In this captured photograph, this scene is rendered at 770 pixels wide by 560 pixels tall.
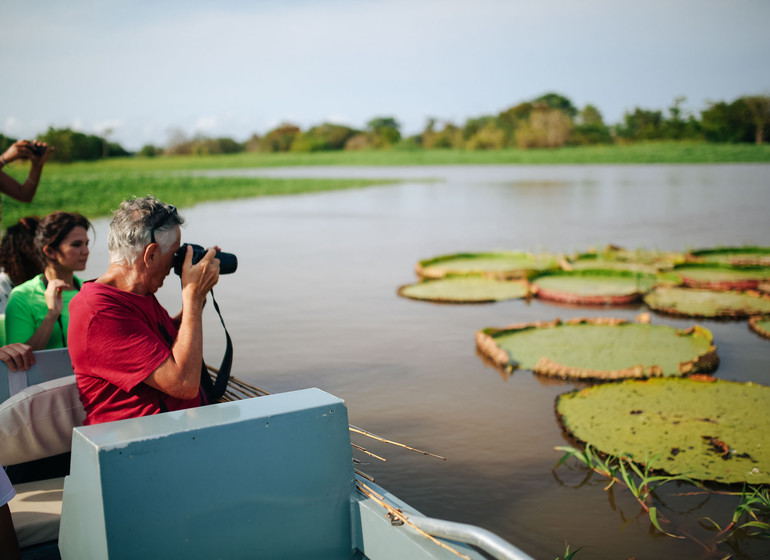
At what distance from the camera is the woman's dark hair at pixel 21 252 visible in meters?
3.07

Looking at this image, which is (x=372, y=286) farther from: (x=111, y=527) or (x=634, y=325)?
(x=111, y=527)

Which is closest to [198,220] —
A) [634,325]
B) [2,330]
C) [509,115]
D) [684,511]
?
[634,325]

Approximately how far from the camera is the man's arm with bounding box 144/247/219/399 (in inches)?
67.1

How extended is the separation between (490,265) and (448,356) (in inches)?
119

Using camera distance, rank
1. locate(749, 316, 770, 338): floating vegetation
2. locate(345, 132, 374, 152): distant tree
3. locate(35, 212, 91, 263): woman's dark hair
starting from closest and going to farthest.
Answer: locate(35, 212, 91, 263): woman's dark hair
locate(749, 316, 770, 338): floating vegetation
locate(345, 132, 374, 152): distant tree

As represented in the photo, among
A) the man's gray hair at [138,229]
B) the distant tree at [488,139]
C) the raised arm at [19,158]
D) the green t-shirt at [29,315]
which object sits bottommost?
the green t-shirt at [29,315]

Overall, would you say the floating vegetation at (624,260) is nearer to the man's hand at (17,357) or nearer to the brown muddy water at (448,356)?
the brown muddy water at (448,356)

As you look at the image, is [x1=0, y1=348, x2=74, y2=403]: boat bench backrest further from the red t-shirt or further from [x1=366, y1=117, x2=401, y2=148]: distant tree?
[x1=366, y1=117, x2=401, y2=148]: distant tree

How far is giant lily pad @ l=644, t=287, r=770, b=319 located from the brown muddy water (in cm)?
12

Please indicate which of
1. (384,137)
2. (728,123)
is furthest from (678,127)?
(384,137)

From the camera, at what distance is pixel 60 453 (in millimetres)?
2031

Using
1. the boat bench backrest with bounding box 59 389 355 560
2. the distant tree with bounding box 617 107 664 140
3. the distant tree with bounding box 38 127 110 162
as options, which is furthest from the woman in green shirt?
the distant tree with bounding box 617 107 664 140

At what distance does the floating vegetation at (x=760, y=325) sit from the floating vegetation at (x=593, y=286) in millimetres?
1048

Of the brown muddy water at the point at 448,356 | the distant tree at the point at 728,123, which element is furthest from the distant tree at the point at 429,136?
the brown muddy water at the point at 448,356
